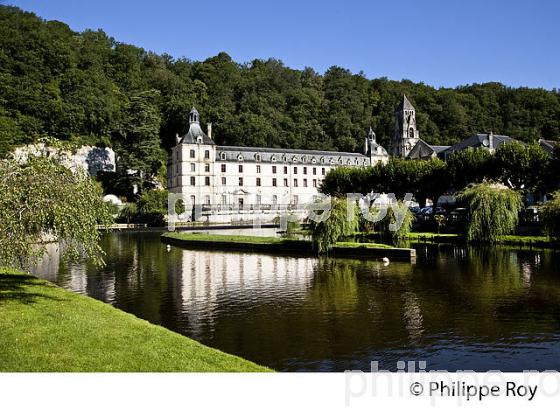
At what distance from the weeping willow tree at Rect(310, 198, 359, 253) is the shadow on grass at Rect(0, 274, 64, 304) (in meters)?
16.0

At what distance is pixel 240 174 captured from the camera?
78812 mm

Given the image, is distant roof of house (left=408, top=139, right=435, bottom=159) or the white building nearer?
the white building

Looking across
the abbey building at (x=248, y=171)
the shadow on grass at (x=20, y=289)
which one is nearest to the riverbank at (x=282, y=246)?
the shadow on grass at (x=20, y=289)

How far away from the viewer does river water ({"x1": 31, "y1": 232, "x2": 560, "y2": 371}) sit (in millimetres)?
11688

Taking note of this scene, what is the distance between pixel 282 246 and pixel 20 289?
60.4 feet

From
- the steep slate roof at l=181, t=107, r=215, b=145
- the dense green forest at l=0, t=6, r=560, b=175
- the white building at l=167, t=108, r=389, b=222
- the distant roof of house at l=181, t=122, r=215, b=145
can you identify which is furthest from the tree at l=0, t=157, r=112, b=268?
the steep slate roof at l=181, t=107, r=215, b=145

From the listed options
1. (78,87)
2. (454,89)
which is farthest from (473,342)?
(454,89)

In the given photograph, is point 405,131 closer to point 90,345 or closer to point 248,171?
point 248,171

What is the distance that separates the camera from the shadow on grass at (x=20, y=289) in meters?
14.6

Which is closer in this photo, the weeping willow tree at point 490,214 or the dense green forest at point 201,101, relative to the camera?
the weeping willow tree at point 490,214

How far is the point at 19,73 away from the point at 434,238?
68.2 metres

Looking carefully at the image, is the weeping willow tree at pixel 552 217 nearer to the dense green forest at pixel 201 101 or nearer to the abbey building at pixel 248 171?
the abbey building at pixel 248 171

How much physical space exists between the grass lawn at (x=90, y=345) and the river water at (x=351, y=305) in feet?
4.96

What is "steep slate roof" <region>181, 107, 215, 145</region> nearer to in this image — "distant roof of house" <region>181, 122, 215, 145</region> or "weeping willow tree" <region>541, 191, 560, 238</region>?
"distant roof of house" <region>181, 122, 215, 145</region>
